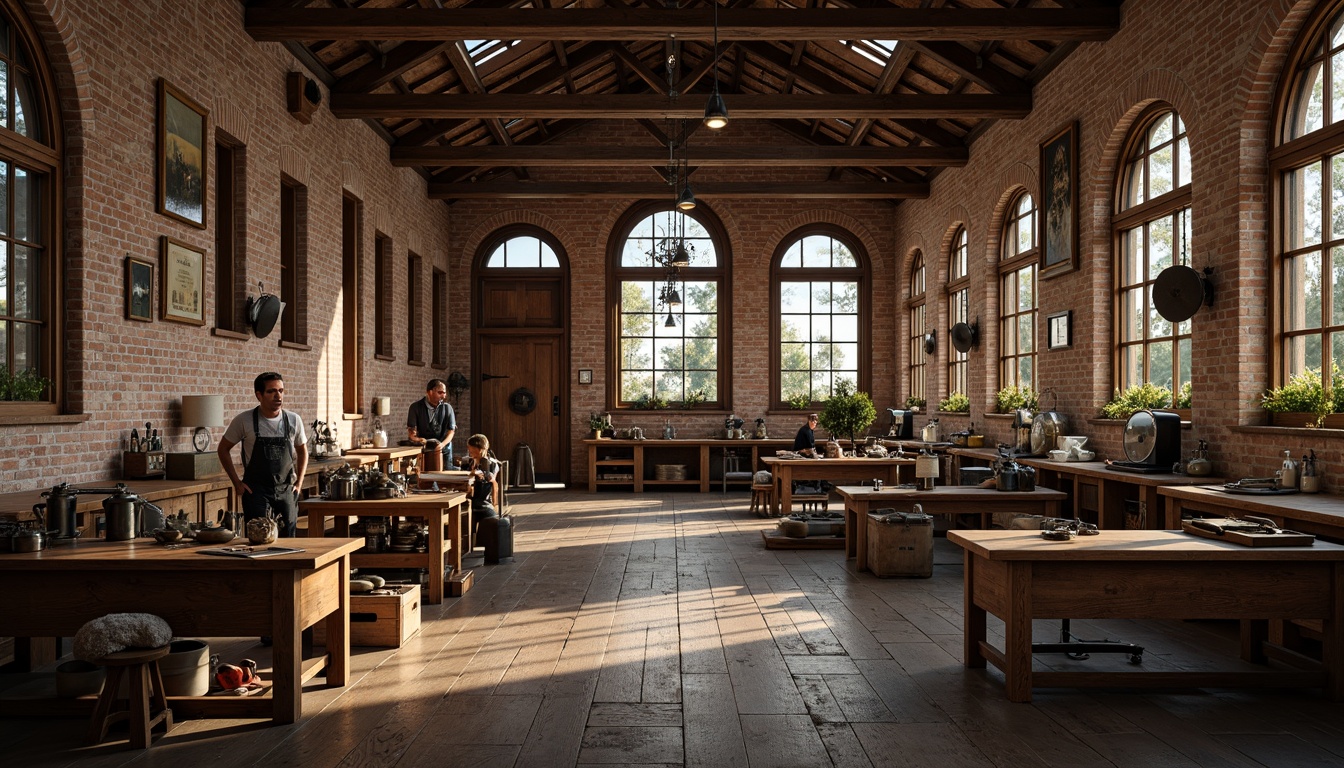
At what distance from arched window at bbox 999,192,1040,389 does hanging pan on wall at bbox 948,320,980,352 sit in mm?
380

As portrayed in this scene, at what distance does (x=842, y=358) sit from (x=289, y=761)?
1267cm

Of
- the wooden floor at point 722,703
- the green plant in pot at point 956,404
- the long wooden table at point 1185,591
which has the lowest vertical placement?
the wooden floor at point 722,703

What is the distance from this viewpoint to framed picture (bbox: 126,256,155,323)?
625 cm

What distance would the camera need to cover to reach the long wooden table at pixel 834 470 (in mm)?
9938

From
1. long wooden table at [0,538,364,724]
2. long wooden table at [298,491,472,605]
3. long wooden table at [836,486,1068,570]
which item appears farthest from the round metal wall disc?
long wooden table at [0,538,364,724]

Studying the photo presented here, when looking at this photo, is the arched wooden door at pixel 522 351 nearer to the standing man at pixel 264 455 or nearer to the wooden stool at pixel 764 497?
the wooden stool at pixel 764 497

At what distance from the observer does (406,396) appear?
12.7m

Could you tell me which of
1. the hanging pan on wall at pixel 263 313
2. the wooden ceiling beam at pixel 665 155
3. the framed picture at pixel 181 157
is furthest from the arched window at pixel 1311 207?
the hanging pan on wall at pixel 263 313

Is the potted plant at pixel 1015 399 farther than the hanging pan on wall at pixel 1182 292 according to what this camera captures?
Yes

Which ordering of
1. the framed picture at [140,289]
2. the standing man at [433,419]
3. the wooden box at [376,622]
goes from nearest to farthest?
the wooden box at [376,622] → the framed picture at [140,289] → the standing man at [433,419]

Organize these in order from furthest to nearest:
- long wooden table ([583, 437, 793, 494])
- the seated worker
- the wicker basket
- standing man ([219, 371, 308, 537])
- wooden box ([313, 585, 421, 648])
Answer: the wicker basket
long wooden table ([583, 437, 793, 494])
the seated worker
standing man ([219, 371, 308, 537])
wooden box ([313, 585, 421, 648])

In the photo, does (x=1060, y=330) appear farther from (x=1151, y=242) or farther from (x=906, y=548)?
(x=906, y=548)

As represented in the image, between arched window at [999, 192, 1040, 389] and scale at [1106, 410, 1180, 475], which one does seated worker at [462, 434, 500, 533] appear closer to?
scale at [1106, 410, 1180, 475]

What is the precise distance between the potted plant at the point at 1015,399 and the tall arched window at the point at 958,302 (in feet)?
4.32
